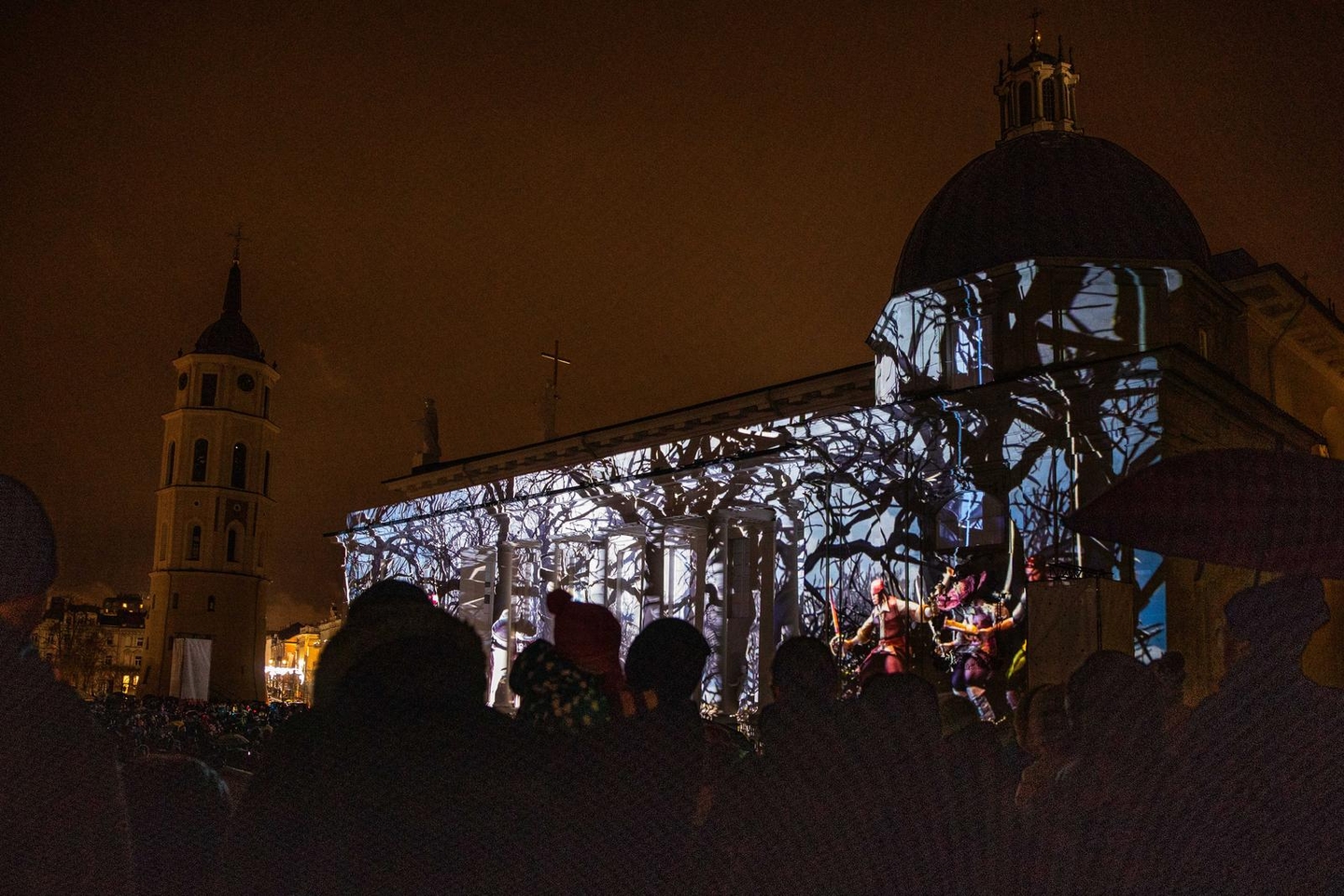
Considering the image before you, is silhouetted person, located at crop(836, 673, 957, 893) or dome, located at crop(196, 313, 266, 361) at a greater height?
dome, located at crop(196, 313, 266, 361)

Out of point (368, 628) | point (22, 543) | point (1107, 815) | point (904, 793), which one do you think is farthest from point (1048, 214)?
point (22, 543)

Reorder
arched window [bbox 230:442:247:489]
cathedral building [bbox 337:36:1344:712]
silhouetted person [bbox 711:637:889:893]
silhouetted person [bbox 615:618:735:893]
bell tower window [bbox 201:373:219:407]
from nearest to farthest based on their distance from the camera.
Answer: silhouetted person [bbox 615:618:735:893] < silhouetted person [bbox 711:637:889:893] < cathedral building [bbox 337:36:1344:712] < bell tower window [bbox 201:373:219:407] < arched window [bbox 230:442:247:489]

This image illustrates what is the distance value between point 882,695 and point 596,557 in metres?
21.0

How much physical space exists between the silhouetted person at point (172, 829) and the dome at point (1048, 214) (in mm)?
18703

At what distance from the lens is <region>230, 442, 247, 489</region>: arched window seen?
186 feet

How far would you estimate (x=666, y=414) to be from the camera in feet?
86.9

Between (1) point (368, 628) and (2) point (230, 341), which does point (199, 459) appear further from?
(1) point (368, 628)

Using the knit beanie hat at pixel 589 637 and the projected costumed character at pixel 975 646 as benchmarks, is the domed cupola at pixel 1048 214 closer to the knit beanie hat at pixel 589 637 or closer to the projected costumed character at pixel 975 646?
the projected costumed character at pixel 975 646

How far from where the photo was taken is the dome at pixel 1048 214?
19.8 meters

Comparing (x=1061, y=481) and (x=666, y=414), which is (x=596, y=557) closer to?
(x=666, y=414)

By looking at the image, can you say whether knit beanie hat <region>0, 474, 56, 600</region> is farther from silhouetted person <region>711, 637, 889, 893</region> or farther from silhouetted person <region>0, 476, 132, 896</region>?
silhouetted person <region>711, 637, 889, 893</region>

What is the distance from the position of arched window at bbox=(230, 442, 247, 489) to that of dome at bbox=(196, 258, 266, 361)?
188 inches

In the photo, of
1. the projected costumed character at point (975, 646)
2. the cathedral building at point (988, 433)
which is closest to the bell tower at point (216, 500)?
the cathedral building at point (988, 433)

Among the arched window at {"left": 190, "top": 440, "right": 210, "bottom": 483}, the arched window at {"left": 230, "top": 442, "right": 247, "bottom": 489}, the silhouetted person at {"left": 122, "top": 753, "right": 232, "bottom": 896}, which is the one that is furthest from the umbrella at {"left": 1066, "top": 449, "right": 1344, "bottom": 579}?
the arched window at {"left": 230, "top": 442, "right": 247, "bottom": 489}
